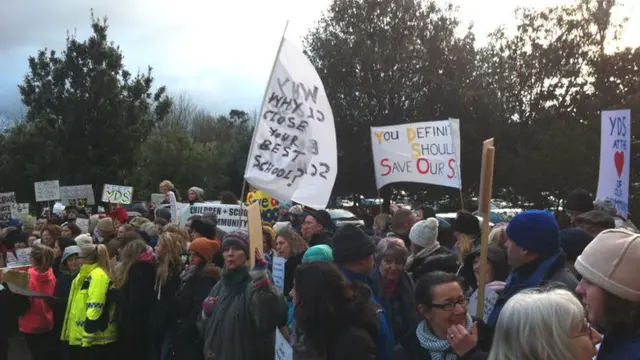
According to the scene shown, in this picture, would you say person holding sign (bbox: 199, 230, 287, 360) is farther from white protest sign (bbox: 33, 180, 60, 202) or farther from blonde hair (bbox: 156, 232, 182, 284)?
white protest sign (bbox: 33, 180, 60, 202)

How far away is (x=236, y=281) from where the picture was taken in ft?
15.3

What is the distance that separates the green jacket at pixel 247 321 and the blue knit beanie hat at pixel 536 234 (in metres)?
1.61

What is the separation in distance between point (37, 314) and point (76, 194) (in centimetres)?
1450

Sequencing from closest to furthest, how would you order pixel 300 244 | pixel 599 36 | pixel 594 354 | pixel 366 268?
pixel 594 354, pixel 366 268, pixel 300 244, pixel 599 36

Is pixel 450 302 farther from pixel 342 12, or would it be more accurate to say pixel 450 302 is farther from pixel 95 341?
pixel 342 12

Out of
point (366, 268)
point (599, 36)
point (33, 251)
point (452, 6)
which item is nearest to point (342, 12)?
point (452, 6)

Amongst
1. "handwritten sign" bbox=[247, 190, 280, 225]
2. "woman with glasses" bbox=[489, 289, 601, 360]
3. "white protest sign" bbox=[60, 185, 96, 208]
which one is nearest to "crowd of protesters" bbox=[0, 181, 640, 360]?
"woman with glasses" bbox=[489, 289, 601, 360]

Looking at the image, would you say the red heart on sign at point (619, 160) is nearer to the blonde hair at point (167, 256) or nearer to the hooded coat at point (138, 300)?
the blonde hair at point (167, 256)

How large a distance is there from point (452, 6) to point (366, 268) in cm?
3026

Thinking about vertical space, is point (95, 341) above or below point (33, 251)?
below

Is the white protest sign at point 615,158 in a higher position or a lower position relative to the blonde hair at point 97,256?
higher

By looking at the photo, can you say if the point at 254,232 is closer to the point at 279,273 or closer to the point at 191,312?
the point at 279,273

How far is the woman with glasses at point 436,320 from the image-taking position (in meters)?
3.01

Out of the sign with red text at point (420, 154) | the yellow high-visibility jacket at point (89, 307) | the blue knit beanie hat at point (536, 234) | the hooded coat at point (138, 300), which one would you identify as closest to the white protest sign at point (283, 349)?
the blue knit beanie hat at point (536, 234)
